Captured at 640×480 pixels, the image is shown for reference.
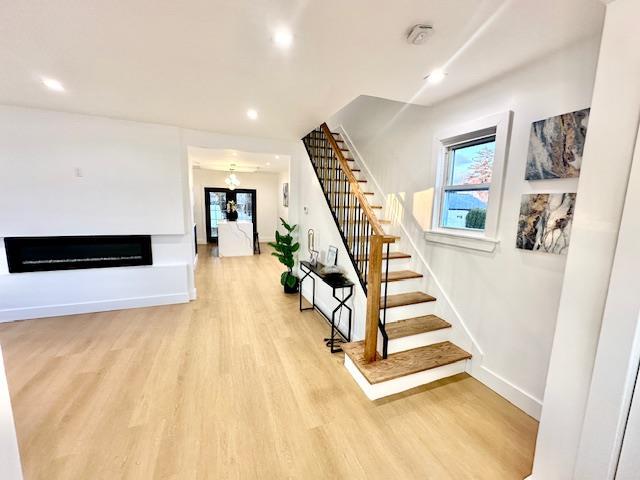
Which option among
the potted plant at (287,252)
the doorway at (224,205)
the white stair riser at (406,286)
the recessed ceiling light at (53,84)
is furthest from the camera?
the doorway at (224,205)

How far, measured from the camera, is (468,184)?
247 cm

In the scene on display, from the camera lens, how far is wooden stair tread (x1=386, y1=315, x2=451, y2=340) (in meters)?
2.39

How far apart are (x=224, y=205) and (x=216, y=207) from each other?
0.97 ft

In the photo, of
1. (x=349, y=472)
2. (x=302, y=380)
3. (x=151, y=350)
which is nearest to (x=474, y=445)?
(x=349, y=472)

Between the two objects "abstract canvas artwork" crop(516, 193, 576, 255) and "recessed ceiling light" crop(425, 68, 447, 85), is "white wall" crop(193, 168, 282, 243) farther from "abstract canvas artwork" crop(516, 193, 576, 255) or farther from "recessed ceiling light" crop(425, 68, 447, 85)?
"abstract canvas artwork" crop(516, 193, 576, 255)

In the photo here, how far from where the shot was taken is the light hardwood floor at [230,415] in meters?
1.50

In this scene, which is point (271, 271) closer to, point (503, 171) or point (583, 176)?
point (503, 171)

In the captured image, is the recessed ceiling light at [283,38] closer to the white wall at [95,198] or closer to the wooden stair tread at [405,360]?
the wooden stair tread at [405,360]

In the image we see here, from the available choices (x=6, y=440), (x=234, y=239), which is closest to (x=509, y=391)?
(x=6, y=440)

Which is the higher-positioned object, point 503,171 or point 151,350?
point 503,171

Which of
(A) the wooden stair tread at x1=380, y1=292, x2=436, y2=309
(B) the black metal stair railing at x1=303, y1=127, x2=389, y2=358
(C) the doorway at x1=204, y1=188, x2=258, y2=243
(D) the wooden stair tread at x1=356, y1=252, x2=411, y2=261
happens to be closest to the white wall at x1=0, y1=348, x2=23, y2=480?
(B) the black metal stair railing at x1=303, y1=127, x2=389, y2=358

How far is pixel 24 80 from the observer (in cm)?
231

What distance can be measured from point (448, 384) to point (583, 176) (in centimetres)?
192

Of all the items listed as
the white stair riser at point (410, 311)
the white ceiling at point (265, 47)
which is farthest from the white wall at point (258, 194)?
the white stair riser at point (410, 311)
